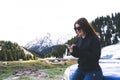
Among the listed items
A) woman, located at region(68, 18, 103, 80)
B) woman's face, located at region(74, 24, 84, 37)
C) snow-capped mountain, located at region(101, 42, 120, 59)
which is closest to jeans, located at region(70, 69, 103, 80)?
woman, located at region(68, 18, 103, 80)

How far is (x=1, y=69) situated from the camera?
17.7 meters

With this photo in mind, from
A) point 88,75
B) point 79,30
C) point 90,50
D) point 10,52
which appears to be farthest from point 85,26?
point 10,52

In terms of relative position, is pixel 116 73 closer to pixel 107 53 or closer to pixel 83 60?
pixel 83 60

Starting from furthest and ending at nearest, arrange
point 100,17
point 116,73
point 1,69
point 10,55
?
point 100,17 < point 10,55 < point 1,69 < point 116,73

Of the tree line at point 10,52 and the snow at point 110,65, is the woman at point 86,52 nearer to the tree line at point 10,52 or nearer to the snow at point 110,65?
the snow at point 110,65

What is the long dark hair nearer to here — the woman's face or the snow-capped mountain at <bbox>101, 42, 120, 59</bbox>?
the woman's face

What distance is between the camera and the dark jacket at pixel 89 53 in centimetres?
594

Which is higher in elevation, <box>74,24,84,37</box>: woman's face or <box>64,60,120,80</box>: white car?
<box>74,24,84,37</box>: woman's face

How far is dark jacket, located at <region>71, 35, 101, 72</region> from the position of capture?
5938 mm

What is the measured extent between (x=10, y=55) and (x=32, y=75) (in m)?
21.2

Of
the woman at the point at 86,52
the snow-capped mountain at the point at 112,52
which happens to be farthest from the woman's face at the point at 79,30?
the snow-capped mountain at the point at 112,52

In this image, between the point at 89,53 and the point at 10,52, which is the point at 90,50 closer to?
the point at 89,53

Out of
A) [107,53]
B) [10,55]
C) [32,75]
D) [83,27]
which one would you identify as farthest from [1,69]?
[10,55]

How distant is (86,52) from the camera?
19.5 feet
